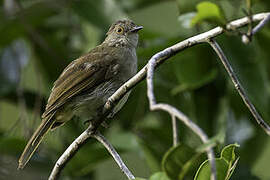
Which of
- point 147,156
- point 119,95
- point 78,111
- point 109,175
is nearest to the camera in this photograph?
point 119,95

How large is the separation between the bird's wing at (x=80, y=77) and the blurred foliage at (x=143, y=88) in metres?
0.47

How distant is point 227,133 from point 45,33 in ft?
5.81

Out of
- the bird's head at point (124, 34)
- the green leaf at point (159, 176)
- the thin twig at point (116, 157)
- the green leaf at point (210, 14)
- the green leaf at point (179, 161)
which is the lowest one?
the green leaf at point (179, 161)

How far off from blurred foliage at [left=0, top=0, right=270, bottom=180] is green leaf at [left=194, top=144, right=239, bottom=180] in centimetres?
106

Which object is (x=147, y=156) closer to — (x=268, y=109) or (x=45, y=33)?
(x=268, y=109)

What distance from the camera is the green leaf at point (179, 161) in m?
3.14

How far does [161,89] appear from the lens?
15.1 feet

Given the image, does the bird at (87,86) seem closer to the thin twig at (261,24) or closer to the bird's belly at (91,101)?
the bird's belly at (91,101)

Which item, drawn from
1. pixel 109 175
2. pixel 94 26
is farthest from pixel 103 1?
pixel 109 175

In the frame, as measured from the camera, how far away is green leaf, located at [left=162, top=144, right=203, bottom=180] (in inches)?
123

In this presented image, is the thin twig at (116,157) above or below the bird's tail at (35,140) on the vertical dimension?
below

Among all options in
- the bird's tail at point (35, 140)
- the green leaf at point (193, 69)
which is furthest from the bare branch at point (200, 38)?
the green leaf at point (193, 69)

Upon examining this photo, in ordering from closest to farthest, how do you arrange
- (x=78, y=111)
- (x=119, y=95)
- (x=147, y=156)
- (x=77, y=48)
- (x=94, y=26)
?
(x=119, y=95) < (x=78, y=111) < (x=147, y=156) < (x=94, y=26) < (x=77, y=48)

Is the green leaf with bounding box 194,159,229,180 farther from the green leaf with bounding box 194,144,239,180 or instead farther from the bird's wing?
the bird's wing
